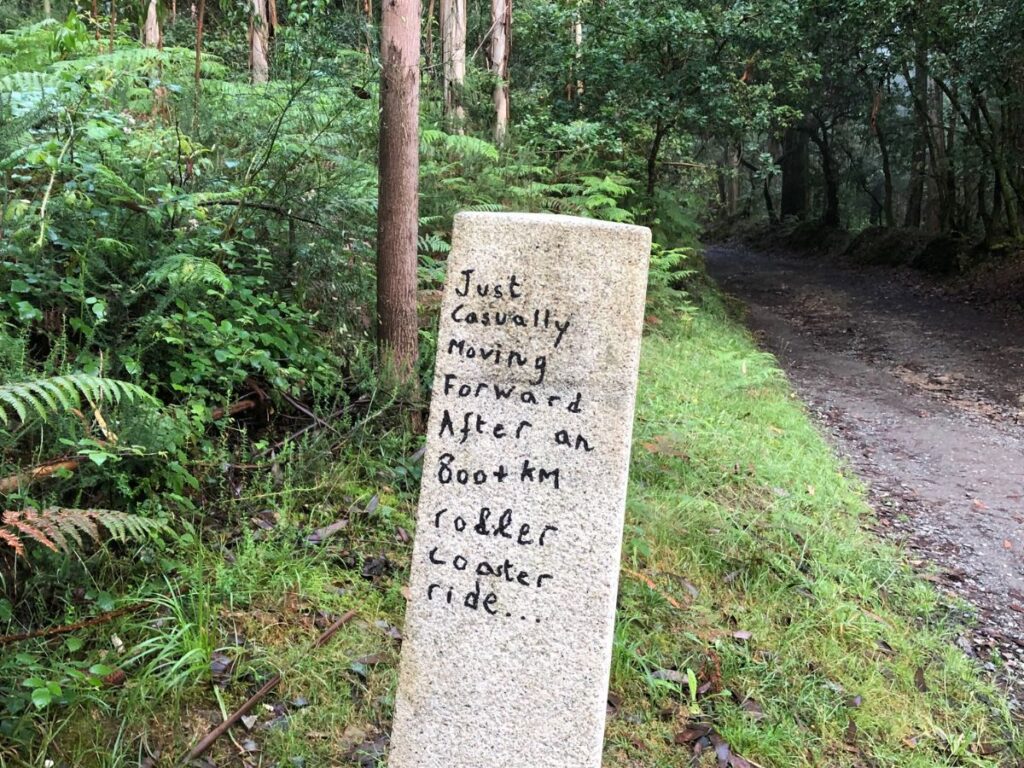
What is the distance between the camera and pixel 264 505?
3553mm

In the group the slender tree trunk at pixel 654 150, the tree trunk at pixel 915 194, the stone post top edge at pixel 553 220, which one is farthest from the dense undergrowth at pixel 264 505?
the tree trunk at pixel 915 194

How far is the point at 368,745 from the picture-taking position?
268 cm

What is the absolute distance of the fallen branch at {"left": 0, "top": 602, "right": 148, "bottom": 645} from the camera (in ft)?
7.64

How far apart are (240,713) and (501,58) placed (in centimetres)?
1141

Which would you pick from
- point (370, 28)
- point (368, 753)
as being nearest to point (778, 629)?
point (368, 753)

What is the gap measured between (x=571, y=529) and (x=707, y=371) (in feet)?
21.8

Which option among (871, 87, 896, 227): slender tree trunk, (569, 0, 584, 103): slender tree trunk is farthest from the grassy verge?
(871, 87, 896, 227): slender tree trunk

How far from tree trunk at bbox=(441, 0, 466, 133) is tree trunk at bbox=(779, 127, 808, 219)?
18.1 m

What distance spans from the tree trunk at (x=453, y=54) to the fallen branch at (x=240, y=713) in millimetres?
8319

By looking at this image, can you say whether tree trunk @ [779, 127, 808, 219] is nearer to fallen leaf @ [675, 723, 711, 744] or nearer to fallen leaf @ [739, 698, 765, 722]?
fallen leaf @ [739, 698, 765, 722]

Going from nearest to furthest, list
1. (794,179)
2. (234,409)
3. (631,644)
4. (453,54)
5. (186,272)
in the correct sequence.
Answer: (631,644) < (186,272) < (234,409) < (453,54) < (794,179)

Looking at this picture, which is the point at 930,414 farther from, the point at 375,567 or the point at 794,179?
the point at 794,179

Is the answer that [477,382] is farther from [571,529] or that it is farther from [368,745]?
[368,745]

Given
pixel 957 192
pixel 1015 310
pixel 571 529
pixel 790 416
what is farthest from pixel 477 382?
pixel 957 192
